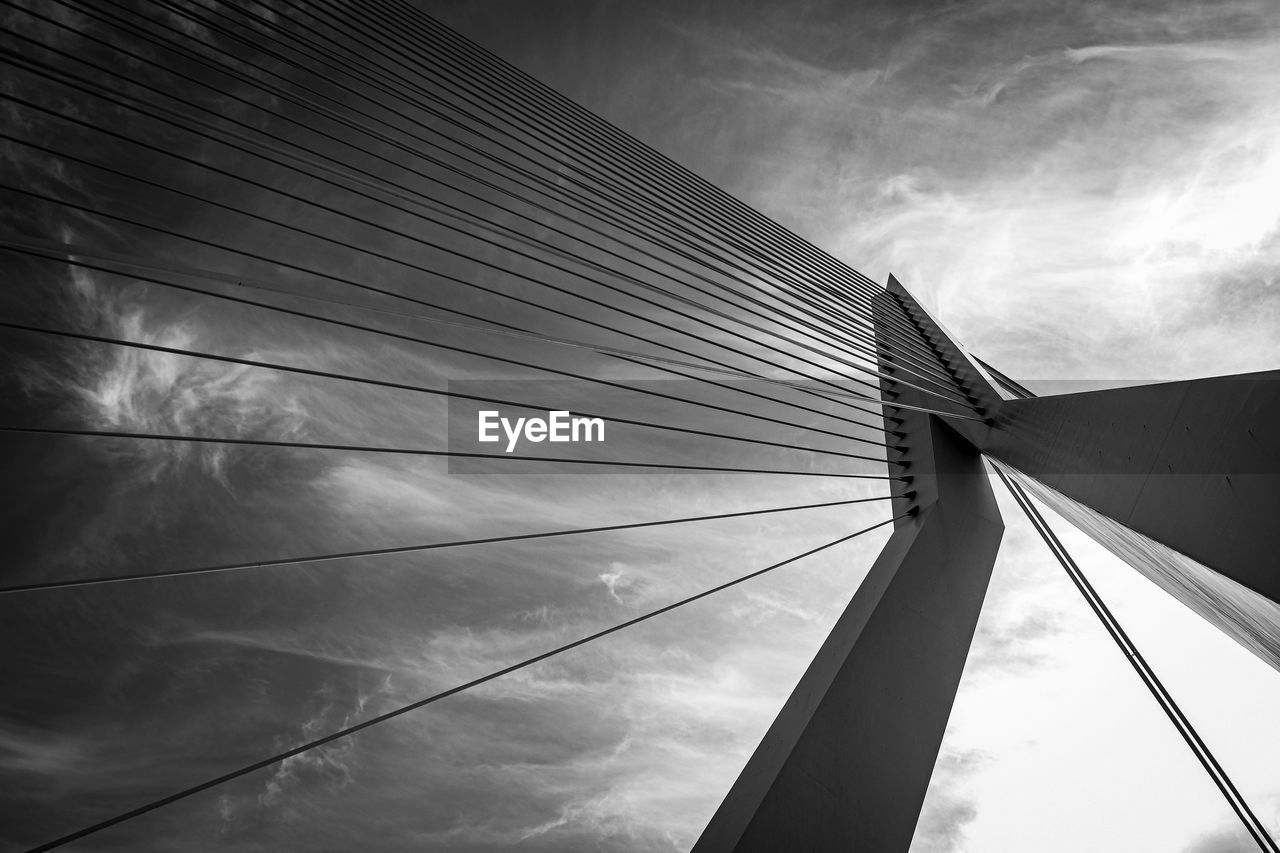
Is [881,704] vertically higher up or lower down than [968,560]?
lower down

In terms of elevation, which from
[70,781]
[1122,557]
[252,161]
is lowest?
[70,781]

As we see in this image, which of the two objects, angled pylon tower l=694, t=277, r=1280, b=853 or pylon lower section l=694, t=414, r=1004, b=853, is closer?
angled pylon tower l=694, t=277, r=1280, b=853

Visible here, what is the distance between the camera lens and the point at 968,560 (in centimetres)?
407

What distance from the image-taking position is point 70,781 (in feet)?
37.8

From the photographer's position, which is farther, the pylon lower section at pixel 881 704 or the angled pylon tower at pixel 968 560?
the pylon lower section at pixel 881 704

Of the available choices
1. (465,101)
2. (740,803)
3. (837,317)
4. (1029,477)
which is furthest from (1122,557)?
(465,101)

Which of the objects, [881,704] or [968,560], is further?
[968,560]

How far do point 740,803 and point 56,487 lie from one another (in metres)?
12.6

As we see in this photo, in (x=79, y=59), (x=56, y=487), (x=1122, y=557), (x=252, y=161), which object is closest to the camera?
(x=79, y=59)

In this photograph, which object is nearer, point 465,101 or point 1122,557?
point 1122,557

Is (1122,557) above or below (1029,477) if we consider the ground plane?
below

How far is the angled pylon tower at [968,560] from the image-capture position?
7.16 feet

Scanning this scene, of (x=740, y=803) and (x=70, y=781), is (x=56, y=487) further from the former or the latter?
(x=740, y=803)

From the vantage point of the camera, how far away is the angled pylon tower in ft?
7.16
